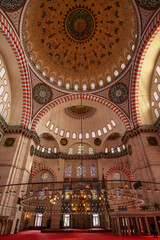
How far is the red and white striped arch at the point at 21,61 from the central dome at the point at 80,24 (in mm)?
6135

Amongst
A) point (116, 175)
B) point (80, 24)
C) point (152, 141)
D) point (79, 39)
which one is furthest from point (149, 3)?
point (116, 175)

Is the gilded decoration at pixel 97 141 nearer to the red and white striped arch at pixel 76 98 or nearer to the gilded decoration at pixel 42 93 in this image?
the red and white striped arch at pixel 76 98

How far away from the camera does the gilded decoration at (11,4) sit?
9539mm

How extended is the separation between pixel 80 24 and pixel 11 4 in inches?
281

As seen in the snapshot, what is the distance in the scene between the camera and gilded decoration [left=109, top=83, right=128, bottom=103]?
13.9 meters

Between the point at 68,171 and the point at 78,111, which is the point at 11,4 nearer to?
the point at 78,111

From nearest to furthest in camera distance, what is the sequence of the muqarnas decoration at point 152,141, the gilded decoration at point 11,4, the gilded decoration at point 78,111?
the gilded decoration at point 11,4 < the muqarnas decoration at point 152,141 < the gilded decoration at point 78,111

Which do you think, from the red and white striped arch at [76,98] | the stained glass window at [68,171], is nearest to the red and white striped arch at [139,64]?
Answer: the red and white striped arch at [76,98]

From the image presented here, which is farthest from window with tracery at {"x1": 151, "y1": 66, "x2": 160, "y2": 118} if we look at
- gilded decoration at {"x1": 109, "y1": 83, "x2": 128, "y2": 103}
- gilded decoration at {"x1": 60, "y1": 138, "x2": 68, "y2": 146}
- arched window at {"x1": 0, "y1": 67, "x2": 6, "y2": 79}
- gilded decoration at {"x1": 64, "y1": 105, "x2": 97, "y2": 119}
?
arched window at {"x1": 0, "y1": 67, "x2": 6, "y2": 79}

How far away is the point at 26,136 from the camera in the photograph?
12742 millimetres

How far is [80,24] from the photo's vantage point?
1483cm

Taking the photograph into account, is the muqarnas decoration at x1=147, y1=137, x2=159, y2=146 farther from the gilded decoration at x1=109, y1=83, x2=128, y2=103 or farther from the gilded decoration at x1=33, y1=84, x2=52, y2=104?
the gilded decoration at x1=33, y1=84, x2=52, y2=104

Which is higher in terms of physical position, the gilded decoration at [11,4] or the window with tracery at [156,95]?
the gilded decoration at [11,4]

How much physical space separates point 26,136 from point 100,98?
8154mm
